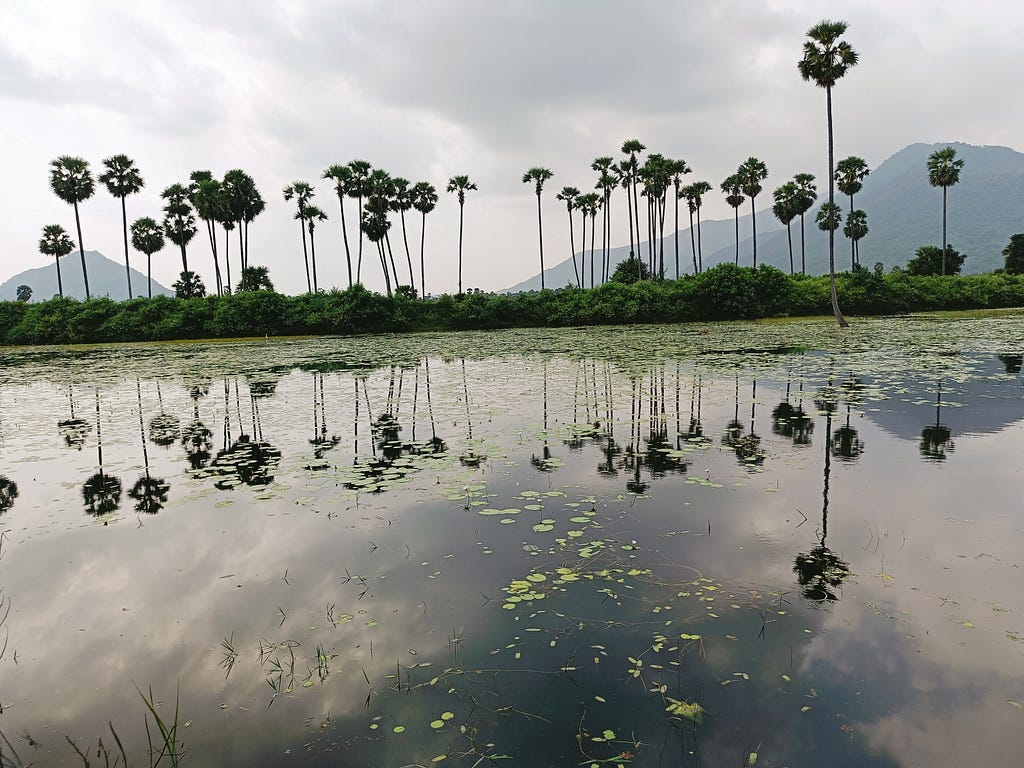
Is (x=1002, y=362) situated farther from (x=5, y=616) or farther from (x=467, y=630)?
(x=5, y=616)

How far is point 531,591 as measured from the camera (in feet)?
16.0

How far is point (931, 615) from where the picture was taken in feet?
14.0

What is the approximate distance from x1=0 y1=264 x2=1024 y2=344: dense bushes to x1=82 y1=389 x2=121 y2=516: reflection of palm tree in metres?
44.6

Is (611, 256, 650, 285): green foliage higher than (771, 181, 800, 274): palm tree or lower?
lower

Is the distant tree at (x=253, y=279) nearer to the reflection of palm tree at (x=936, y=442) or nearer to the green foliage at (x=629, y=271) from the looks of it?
the green foliage at (x=629, y=271)

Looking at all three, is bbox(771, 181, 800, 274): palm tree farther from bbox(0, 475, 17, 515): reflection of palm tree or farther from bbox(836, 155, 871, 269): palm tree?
bbox(0, 475, 17, 515): reflection of palm tree

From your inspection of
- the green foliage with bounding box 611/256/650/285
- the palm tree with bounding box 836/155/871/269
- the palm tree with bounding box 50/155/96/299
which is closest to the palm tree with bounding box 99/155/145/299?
the palm tree with bounding box 50/155/96/299

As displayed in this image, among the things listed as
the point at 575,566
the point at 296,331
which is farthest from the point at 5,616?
the point at 296,331

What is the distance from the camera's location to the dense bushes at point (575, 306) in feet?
167

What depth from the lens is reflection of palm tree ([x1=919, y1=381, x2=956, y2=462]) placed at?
841 centimetres

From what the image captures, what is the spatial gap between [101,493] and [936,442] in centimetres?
1270

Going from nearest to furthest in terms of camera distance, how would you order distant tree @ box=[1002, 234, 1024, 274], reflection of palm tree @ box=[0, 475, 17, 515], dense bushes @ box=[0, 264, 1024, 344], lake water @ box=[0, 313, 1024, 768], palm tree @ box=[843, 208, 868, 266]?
lake water @ box=[0, 313, 1024, 768] < reflection of palm tree @ box=[0, 475, 17, 515] < dense bushes @ box=[0, 264, 1024, 344] < distant tree @ box=[1002, 234, 1024, 274] < palm tree @ box=[843, 208, 868, 266]

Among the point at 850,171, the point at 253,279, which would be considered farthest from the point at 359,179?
the point at 850,171

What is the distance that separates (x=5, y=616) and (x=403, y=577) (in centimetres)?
341
